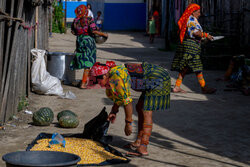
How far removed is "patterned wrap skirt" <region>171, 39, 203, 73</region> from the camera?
939cm

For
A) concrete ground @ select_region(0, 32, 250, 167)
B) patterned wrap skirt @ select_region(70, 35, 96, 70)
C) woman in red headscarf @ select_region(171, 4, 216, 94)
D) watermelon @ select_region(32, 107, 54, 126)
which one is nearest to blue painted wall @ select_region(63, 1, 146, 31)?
concrete ground @ select_region(0, 32, 250, 167)

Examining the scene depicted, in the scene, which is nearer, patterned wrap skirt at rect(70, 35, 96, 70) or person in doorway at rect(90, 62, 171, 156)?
person in doorway at rect(90, 62, 171, 156)

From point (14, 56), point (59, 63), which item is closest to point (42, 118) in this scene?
point (14, 56)

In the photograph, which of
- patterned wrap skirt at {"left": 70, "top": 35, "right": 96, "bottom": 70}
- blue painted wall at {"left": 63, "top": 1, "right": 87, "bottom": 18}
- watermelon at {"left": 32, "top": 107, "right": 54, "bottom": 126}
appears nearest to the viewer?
watermelon at {"left": 32, "top": 107, "right": 54, "bottom": 126}

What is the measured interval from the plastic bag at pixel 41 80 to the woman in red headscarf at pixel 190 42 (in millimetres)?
2368

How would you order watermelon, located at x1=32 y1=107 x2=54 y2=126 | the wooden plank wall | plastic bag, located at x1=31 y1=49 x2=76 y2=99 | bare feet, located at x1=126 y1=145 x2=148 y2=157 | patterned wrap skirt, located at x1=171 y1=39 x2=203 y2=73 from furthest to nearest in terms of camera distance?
patterned wrap skirt, located at x1=171 y1=39 x2=203 y2=73, plastic bag, located at x1=31 y1=49 x2=76 y2=99, watermelon, located at x1=32 y1=107 x2=54 y2=126, the wooden plank wall, bare feet, located at x1=126 y1=145 x2=148 y2=157

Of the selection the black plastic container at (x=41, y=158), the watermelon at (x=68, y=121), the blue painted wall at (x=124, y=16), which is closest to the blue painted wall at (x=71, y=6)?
the blue painted wall at (x=124, y=16)

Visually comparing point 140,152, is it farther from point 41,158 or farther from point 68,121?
point 41,158

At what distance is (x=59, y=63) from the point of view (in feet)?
34.1

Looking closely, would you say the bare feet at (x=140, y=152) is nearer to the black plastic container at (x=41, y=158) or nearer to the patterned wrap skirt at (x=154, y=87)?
the patterned wrap skirt at (x=154, y=87)

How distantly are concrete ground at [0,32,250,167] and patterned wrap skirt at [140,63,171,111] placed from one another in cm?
65

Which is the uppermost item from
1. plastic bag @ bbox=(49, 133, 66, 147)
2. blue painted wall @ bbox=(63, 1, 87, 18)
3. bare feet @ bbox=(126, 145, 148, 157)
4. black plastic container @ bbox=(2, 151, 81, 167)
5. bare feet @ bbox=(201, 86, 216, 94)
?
blue painted wall @ bbox=(63, 1, 87, 18)

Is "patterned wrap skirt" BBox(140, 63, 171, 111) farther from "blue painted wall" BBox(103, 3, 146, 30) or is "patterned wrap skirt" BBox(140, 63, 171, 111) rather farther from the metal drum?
"blue painted wall" BBox(103, 3, 146, 30)

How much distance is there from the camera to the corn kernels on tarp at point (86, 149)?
17.2 ft
